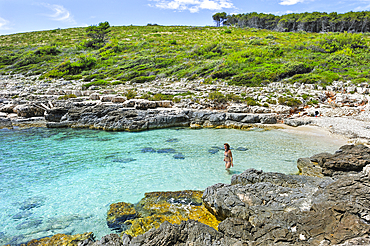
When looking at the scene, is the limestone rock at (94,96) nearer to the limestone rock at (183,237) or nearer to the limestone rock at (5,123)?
the limestone rock at (5,123)

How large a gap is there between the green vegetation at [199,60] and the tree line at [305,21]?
61.4 ft

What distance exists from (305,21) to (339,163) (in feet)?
235

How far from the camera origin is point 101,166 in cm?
988

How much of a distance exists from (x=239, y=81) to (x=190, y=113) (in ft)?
43.2

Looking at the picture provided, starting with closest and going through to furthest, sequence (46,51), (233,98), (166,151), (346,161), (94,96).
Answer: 1. (346,161)
2. (166,151)
3. (233,98)
4. (94,96)
5. (46,51)

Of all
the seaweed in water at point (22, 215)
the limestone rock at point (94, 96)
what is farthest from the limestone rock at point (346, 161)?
the limestone rock at point (94, 96)

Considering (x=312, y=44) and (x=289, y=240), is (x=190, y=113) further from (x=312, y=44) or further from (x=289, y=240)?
(x=312, y=44)

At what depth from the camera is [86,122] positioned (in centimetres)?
1781

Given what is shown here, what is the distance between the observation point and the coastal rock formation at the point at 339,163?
6827 mm

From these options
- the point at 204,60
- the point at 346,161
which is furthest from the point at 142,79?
the point at 346,161

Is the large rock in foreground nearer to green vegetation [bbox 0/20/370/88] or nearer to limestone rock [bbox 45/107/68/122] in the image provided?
green vegetation [bbox 0/20/370/88]

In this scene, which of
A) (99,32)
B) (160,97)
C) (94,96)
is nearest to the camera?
(94,96)

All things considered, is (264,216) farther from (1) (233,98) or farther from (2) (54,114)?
(2) (54,114)

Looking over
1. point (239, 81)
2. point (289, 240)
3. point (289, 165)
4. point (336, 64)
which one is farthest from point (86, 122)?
point (336, 64)
